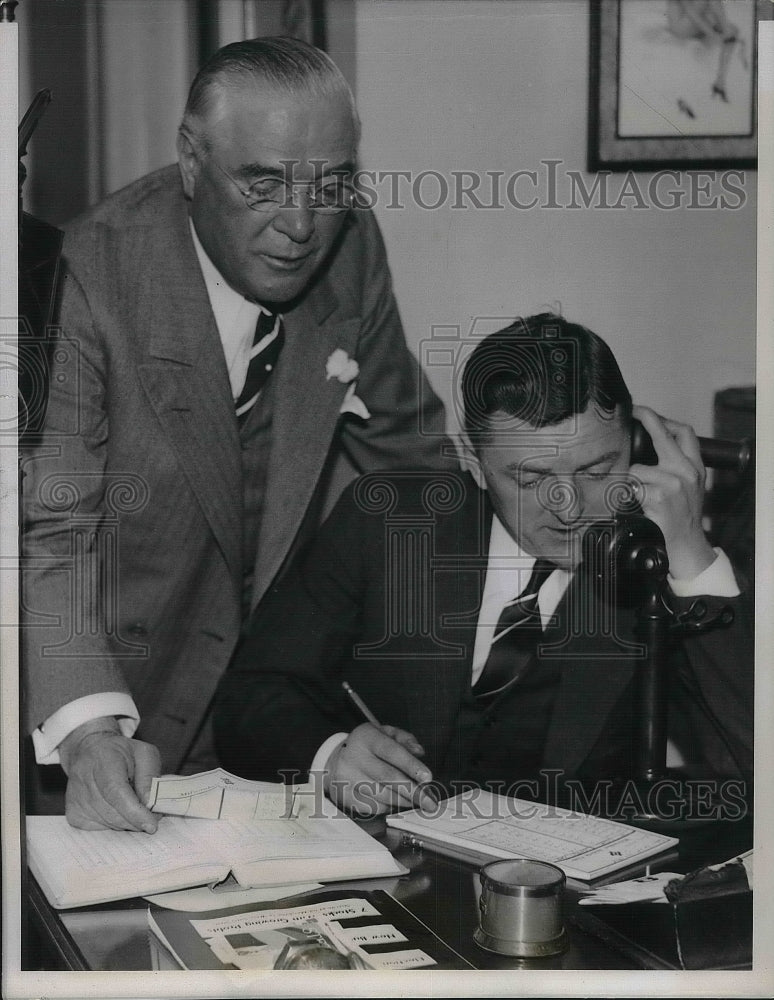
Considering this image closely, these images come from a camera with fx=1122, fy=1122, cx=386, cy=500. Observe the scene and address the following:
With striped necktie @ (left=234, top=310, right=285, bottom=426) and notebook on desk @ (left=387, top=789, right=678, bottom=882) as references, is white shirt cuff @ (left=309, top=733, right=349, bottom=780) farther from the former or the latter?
striped necktie @ (left=234, top=310, right=285, bottom=426)

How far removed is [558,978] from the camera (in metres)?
1.98

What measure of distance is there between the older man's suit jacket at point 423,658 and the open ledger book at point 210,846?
68 millimetres

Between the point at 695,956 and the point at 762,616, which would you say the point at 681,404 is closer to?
the point at 762,616

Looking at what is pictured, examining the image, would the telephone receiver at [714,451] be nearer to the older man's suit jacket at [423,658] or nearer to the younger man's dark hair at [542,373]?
the younger man's dark hair at [542,373]

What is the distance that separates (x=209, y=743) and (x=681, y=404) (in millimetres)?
1084

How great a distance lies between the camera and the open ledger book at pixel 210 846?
1905 millimetres

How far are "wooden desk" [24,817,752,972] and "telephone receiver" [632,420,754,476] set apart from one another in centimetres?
68

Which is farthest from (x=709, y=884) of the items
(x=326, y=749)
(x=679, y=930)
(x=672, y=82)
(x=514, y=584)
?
(x=672, y=82)

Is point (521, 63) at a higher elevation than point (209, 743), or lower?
higher

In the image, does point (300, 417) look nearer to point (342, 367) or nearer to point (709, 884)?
point (342, 367)

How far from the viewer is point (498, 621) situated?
82.5 inches

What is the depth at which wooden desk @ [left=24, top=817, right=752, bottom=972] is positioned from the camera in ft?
6.01

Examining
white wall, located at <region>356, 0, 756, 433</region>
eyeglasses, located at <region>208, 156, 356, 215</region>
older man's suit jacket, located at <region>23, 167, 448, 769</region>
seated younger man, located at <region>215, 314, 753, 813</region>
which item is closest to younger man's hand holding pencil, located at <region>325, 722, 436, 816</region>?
seated younger man, located at <region>215, 314, 753, 813</region>

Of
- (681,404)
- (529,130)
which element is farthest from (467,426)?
(529,130)
